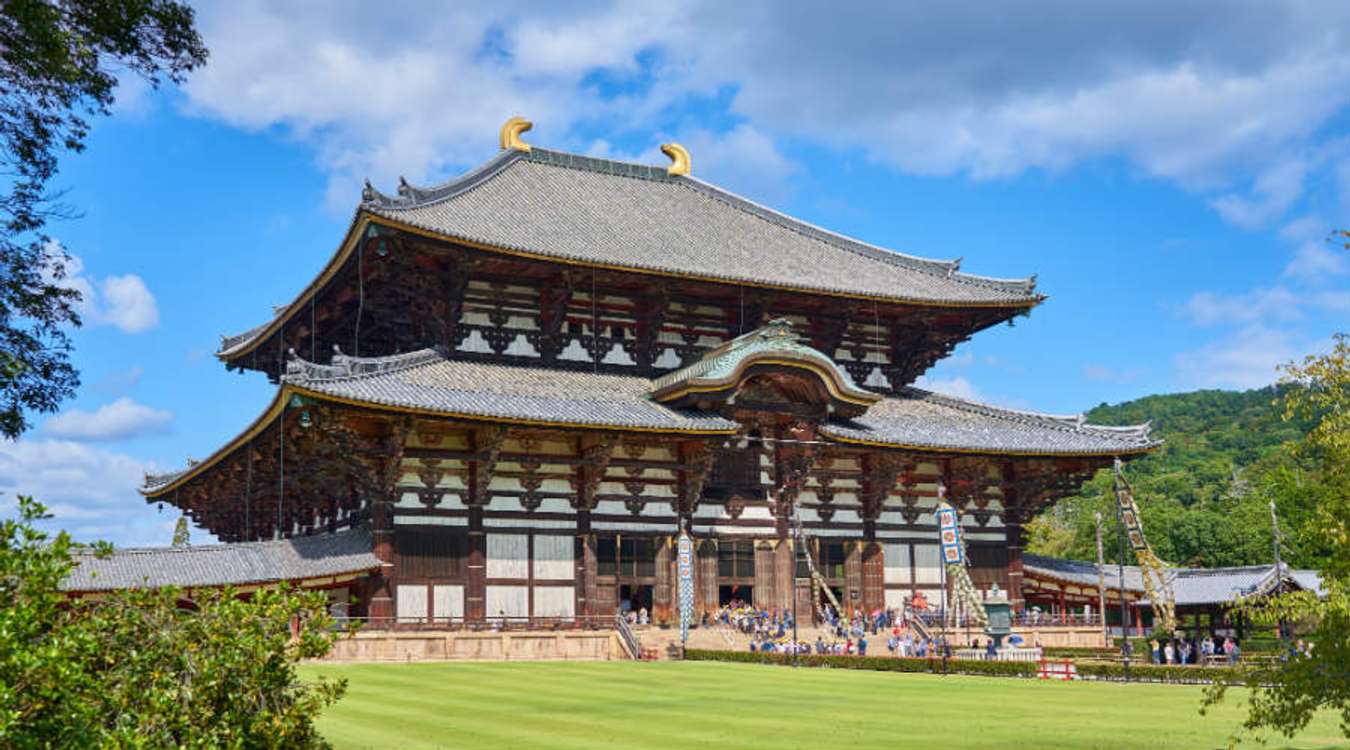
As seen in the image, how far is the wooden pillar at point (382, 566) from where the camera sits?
130 feet

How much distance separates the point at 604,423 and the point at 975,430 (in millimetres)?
16464

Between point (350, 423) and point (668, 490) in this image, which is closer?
point (350, 423)

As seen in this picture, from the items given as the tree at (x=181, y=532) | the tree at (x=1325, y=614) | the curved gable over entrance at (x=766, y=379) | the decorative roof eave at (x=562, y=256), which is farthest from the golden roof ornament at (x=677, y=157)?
the tree at (x=1325, y=614)

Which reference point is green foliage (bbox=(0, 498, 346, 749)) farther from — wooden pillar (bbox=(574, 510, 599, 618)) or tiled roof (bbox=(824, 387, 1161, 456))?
tiled roof (bbox=(824, 387, 1161, 456))

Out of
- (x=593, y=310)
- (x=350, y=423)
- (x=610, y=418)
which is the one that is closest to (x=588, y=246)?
(x=593, y=310)

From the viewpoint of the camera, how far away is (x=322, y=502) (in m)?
47.5

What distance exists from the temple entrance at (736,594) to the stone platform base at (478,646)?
24.6ft

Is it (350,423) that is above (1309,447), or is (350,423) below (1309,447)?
Result: above

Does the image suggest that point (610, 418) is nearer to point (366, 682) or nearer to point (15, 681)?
point (366, 682)

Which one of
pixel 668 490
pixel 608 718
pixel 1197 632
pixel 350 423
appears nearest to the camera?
pixel 608 718

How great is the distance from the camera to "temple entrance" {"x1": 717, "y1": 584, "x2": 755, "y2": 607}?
1832 inches

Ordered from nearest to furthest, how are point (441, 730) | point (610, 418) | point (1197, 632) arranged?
point (441, 730) < point (610, 418) < point (1197, 632)

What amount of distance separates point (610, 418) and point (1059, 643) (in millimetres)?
18609

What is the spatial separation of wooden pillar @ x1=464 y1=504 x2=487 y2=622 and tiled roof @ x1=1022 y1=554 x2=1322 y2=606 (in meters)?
23.5
